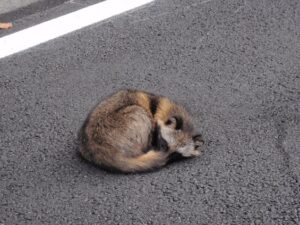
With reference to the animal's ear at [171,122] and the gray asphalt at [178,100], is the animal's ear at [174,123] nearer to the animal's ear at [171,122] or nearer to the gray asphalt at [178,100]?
the animal's ear at [171,122]

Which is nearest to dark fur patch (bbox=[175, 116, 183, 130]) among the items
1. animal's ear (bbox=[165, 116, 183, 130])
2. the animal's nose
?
animal's ear (bbox=[165, 116, 183, 130])

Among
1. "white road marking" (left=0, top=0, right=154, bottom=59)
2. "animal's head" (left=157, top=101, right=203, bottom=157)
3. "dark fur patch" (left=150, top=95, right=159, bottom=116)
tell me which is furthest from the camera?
"white road marking" (left=0, top=0, right=154, bottom=59)

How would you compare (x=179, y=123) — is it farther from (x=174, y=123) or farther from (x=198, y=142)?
(x=198, y=142)

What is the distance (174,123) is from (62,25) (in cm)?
217

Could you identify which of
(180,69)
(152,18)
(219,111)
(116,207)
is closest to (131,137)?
(116,207)

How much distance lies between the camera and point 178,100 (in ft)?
16.0

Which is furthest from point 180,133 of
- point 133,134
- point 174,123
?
point 133,134

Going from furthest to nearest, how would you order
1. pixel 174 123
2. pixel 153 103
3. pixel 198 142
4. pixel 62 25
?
pixel 62 25 < pixel 153 103 < pixel 174 123 < pixel 198 142

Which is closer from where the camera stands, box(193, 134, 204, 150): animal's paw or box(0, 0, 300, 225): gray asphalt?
box(0, 0, 300, 225): gray asphalt

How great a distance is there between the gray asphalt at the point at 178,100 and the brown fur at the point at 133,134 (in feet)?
0.33

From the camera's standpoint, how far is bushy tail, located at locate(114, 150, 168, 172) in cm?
406

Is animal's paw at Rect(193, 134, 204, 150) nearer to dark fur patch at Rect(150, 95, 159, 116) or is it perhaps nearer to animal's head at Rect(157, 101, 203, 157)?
animal's head at Rect(157, 101, 203, 157)

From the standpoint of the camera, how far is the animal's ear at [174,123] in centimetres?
434

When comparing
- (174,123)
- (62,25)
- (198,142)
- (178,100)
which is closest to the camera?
(198,142)
